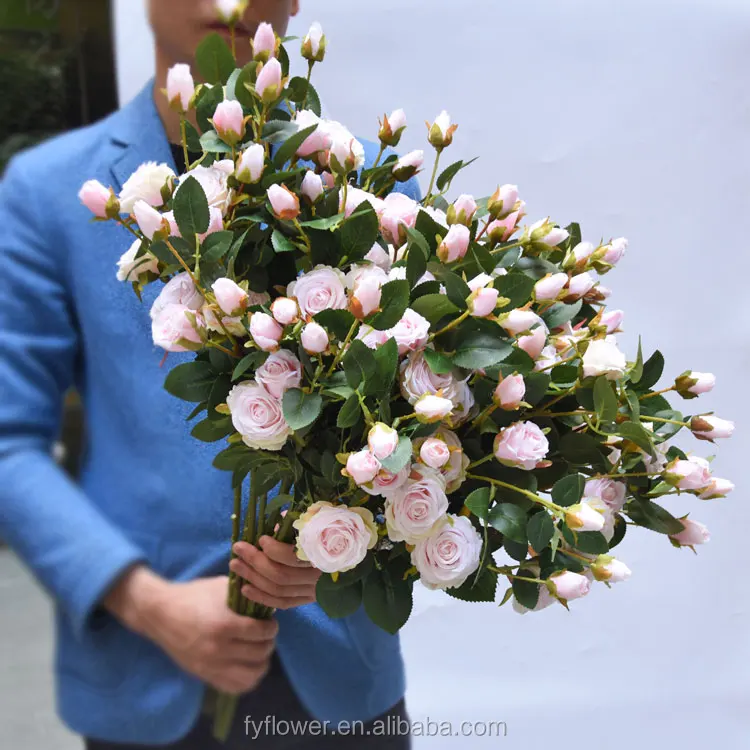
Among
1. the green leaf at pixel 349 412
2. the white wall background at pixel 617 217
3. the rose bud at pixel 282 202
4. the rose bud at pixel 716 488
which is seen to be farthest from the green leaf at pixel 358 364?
the white wall background at pixel 617 217

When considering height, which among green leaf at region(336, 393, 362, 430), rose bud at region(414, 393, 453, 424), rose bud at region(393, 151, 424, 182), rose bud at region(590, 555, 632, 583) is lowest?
rose bud at region(590, 555, 632, 583)

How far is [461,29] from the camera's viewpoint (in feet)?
4.08

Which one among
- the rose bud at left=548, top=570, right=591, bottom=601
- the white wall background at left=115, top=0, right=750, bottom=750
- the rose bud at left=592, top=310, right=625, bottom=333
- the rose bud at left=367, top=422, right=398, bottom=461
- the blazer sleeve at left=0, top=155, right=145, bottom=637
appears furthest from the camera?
the white wall background at left=115, top=0, right=750, bottom=750

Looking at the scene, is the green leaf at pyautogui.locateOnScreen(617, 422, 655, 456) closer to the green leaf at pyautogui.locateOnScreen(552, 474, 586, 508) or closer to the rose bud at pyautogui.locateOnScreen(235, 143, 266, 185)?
the green leaf at pyautogui.locateOnScreen(552, 474, 586, 508)

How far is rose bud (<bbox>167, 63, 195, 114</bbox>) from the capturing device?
28.3 inches

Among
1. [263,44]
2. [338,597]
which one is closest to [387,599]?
[338,597]

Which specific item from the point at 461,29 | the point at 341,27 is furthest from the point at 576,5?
the point at 341,27

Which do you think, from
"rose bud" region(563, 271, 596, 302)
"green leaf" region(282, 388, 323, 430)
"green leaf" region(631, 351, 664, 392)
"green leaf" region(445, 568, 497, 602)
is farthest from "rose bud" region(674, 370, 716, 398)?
"green leaf" region(282, 388, 323, 430)

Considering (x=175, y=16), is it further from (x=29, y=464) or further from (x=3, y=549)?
(x=3, y=549)

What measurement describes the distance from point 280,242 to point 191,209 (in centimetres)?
7

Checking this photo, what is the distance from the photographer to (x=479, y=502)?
Result: 0.70m

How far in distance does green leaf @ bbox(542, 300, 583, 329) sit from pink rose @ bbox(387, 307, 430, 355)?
148mm

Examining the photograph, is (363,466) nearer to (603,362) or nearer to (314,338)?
(314,338)

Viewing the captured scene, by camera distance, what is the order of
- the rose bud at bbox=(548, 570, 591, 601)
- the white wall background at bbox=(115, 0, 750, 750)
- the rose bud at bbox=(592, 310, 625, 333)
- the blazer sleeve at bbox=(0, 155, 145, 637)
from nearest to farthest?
the rose bud at bbox=(548, 570, 591, 601) < the rose bud at bbox=(592, 310, 625, 333) < the blazer sleeve at bbox=(0, 155, 145, 637) < the white wall background at bbox=(115, 0, 750, 750)
